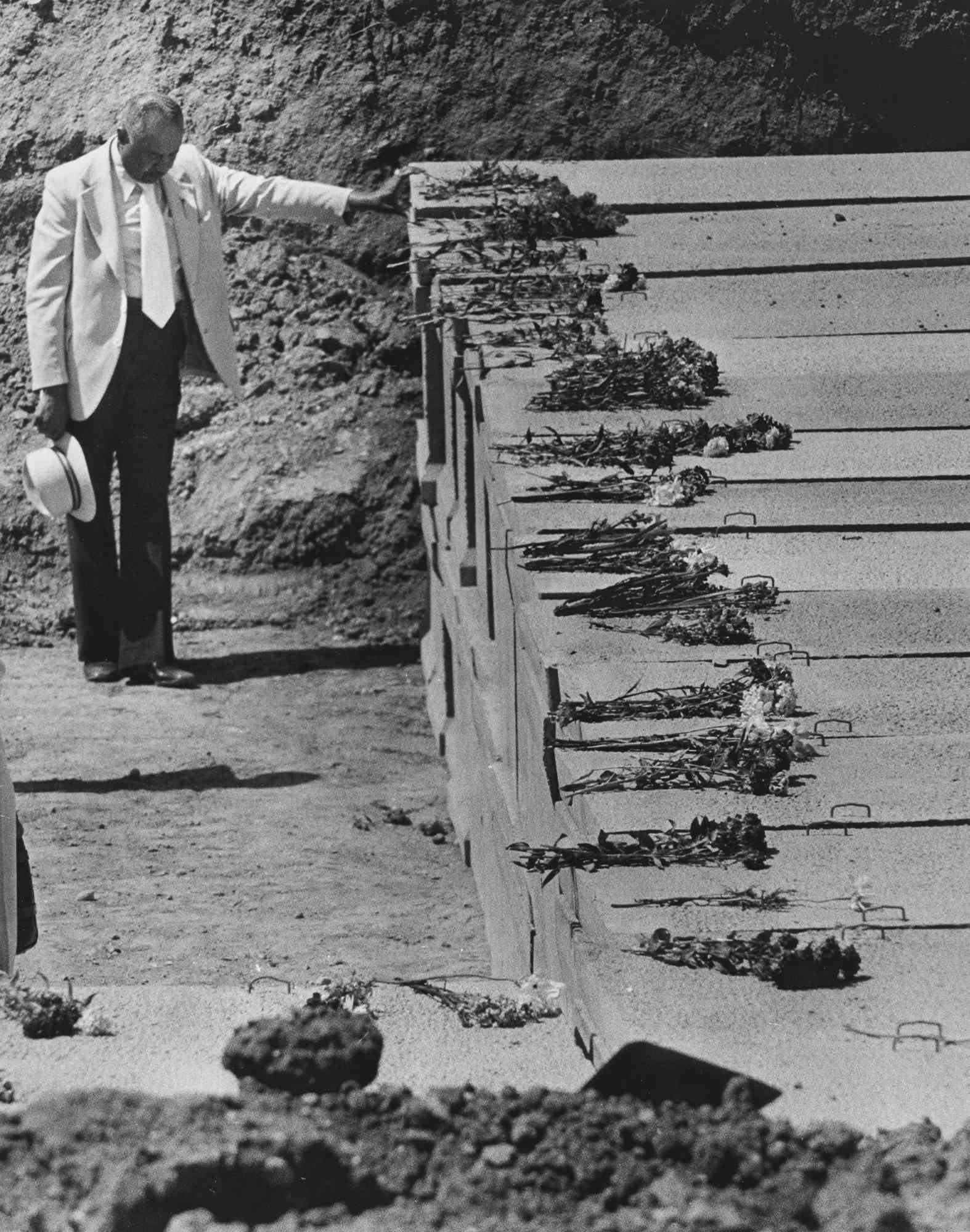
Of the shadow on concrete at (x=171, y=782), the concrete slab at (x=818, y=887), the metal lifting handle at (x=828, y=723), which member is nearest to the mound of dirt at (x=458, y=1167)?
the concrete slab at (x=818, y=887)

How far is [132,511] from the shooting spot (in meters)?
9.58

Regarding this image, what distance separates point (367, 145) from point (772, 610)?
22.0ft

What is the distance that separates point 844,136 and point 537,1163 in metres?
9.36

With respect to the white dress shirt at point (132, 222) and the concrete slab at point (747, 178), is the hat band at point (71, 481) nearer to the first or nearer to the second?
the white dress shirt at point (132, 222)

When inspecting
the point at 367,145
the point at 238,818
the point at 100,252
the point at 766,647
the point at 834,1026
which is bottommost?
the point at 238,818

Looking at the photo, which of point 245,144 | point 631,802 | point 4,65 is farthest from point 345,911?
point 4,65

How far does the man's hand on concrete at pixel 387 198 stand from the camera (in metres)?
9.52

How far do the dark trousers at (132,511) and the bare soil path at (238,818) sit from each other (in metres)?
0.26

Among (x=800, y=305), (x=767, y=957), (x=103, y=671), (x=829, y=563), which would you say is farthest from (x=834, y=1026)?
(x=103, y=671)

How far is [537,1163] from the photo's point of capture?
286 cm

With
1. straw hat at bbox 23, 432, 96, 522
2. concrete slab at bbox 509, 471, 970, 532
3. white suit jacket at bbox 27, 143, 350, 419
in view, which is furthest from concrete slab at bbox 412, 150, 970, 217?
concrete slab at bbox 509, 471, 970, 532

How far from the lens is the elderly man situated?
9.14 metres

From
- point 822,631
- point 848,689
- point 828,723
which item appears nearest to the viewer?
point 828,723

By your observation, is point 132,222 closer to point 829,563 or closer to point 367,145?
point 367,145
